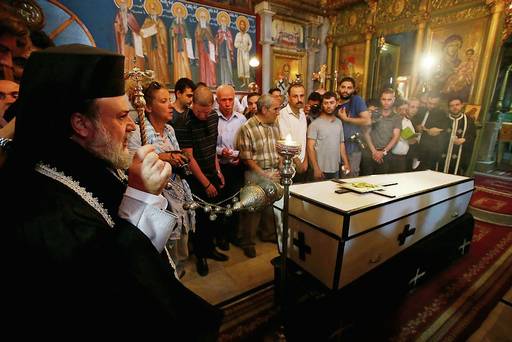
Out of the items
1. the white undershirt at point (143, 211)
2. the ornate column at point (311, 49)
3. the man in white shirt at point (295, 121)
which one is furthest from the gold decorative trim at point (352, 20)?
the white undershirt at point (143, 211)

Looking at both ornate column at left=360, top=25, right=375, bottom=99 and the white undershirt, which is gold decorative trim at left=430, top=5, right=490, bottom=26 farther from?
the white undershirt

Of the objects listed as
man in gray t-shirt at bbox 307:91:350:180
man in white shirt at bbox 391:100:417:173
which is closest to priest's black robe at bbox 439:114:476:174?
man in white shirt at bbox 391:100:417:173

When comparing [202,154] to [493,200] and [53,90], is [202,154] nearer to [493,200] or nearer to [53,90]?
[53,90]

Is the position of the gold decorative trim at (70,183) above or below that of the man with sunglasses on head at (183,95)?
below

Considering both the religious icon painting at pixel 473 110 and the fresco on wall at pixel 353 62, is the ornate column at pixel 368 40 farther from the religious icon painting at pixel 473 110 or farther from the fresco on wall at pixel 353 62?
the religious icon painting at pixel 473 110

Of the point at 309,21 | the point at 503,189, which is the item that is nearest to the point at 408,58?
the point at 309,21

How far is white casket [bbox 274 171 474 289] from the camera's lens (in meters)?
1.54

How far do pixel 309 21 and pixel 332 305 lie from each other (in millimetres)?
8622

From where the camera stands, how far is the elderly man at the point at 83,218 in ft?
2.42

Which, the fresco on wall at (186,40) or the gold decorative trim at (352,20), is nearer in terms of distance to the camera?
the fresco on wall at (186,40)

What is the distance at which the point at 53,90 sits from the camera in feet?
2.68

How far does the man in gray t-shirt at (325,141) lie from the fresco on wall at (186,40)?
4422 mm

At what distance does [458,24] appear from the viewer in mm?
5918

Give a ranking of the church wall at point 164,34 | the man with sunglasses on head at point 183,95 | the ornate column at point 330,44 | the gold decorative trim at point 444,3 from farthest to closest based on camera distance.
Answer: the ornate column at point 330,44, the gold decorative trim at point 444,3, the church wall at point 164,34, the man with sunglasses on head at point 183,95
